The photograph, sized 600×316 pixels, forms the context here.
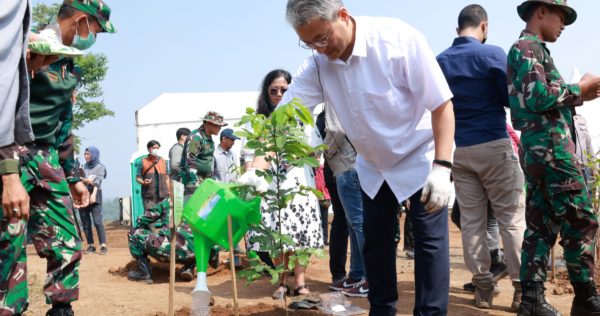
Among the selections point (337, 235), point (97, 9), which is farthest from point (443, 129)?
point (337, 235)

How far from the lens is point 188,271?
6.21 m

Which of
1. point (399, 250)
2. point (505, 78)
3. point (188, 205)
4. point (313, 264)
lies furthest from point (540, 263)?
point (399, 250)

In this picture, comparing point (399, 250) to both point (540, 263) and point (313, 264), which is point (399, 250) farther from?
point (540, 263)

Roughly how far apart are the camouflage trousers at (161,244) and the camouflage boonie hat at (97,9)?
8.84 ft

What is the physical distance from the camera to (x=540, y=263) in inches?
151

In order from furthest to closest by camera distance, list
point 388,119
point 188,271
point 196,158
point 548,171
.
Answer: point 196,158 → point 188,271 → point 548,171 → point 388,119

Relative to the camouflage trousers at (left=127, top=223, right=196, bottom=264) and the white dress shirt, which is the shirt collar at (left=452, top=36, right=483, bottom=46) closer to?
the white dress shirt

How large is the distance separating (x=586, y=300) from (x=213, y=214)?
2.24 metres

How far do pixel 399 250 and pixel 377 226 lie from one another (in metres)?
5.97

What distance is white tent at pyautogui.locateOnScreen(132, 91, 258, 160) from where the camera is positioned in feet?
47.1

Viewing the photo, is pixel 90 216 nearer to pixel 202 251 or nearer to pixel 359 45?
pixel 202 251

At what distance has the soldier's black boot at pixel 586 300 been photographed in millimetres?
3846

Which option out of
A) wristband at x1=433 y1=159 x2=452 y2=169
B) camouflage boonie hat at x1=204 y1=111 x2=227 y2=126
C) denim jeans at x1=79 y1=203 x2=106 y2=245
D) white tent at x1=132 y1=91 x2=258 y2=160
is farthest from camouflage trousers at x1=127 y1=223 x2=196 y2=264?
white tent at x1=132 y1=91 x2=258 y2=160

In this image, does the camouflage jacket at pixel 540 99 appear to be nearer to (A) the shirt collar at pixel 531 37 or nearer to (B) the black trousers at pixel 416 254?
(A) the shirt collar at pixel 531 37
